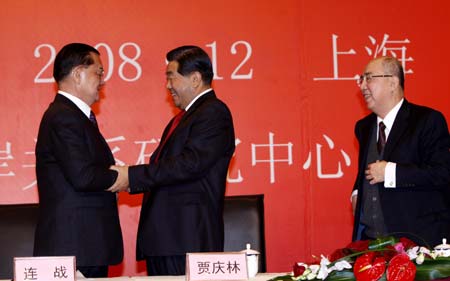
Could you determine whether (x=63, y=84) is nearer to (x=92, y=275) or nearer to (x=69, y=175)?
(x=69, y=175)

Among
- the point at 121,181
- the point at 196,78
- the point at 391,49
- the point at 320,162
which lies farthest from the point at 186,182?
the point at 391,49

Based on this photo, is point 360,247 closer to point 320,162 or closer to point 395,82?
point 395,82

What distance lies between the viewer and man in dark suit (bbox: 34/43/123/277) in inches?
109

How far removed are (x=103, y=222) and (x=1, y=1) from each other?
1.53 meters

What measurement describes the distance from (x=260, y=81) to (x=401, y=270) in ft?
8.44

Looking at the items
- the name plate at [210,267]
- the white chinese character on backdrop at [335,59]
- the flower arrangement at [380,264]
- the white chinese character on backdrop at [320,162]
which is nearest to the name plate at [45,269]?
the name plate at [210,267]

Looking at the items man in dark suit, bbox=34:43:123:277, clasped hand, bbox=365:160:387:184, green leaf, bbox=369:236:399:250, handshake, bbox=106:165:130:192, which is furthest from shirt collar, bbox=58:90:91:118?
green leaf, bbox=369:236:399:250

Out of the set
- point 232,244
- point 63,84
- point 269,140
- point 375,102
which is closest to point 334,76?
point 269,140

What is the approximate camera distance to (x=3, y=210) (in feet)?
11.0

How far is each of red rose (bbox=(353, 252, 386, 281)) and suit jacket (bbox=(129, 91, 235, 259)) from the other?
139 centimetres

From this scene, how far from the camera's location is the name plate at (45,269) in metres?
2.03

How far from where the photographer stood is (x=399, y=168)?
3059 millimetres

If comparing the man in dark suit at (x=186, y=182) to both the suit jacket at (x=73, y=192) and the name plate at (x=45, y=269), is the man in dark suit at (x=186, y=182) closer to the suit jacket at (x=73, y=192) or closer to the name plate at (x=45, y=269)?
the suit jacket at (x=73, y=192)

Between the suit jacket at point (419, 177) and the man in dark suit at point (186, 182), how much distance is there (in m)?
0.67
